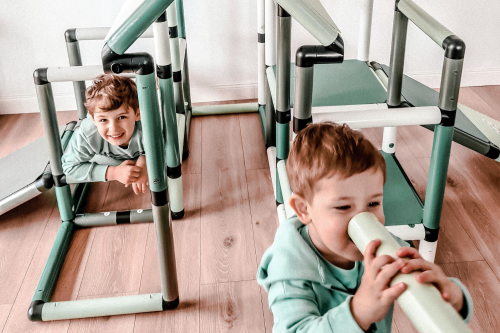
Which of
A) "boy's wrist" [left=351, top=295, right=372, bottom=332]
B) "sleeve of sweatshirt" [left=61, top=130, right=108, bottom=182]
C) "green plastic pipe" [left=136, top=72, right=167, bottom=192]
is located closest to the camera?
"boy's wrist" [left=351, top=295, right=372, bottom=332]

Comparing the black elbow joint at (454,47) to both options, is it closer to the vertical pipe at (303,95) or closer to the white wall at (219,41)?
the vertical pipe at (303,95)

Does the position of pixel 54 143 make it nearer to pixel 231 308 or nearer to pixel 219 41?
pixel 231 308

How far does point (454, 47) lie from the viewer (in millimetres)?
1117

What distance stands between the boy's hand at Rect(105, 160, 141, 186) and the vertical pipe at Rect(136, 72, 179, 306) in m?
0.24

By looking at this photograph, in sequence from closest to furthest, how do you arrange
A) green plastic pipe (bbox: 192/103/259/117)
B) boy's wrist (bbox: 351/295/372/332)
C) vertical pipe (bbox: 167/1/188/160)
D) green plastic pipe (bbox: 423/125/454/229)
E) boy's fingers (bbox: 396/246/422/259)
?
boy's fingers (bbox: 396/246/422/259)
boy's wrist (bbox: 351/295/372/332)
green plastic pipe (bbox: 423/125/454/229)
vertical pipe (bbox: 167/1/188/160)
green plastic pipe (bbox: 192/103/259/117)

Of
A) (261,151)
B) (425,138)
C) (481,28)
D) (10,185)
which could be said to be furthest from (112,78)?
(481,28)

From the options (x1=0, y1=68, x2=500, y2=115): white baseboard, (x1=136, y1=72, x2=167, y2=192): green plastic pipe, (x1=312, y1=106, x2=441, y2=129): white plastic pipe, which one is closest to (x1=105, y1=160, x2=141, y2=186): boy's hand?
(x1=136, y1=72, x2=167, y2=192): green plastic pipe

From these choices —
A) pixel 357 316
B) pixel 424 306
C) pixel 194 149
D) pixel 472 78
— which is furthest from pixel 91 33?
pixel 472 78

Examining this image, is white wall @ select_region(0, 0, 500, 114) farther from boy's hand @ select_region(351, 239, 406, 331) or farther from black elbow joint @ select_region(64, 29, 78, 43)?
boy's hand @ select_region(351, 239, 406, 331)

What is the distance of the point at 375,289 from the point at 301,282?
229mm

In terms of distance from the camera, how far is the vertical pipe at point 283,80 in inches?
54.2

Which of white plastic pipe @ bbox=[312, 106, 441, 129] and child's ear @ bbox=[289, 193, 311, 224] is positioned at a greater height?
white plastic pipe @ bbox=[312, 106, 441, 129]

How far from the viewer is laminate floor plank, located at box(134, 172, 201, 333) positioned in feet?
4.62

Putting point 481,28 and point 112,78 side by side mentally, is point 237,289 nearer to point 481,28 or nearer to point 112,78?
point 112,78
